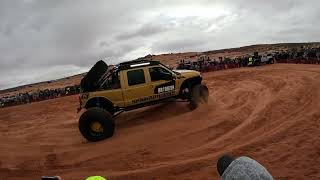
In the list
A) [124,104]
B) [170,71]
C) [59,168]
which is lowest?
[59,168]

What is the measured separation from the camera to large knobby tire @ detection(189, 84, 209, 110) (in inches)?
582

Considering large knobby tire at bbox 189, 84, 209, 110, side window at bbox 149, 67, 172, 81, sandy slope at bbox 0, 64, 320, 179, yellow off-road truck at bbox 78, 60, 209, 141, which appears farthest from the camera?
large knobby tire at bbox 189, 84, 209, 110

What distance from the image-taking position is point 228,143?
11.0 metres

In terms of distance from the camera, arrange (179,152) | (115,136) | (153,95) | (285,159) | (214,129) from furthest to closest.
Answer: (153,95) < (115,136) < (214,129) < (179,152) < (285,159)

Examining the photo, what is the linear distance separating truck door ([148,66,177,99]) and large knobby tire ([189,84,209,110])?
2.46ft

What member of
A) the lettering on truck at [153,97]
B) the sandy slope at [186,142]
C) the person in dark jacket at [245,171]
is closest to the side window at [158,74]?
the lettering on truck at [153,97]

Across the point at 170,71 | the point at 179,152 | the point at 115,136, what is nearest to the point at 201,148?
the point at 179,152

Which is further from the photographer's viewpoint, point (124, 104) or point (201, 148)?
point (124, 104)

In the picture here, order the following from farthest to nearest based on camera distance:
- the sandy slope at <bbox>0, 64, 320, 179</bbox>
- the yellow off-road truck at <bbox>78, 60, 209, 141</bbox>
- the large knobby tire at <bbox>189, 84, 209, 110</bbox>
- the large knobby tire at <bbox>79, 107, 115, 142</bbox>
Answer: the large knobby tire at <bbox>189, 84, 209, 110</bbox> < the yellow off-road truck at <bbox>78, 60, 209, 141</bbox> < the large knobby tire at <bbox>79, 107, 115, 142</bbox> < the sandy slope at <bbox>0, 64, 320, 179</bbox>

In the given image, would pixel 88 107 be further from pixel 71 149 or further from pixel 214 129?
pixel 214 129

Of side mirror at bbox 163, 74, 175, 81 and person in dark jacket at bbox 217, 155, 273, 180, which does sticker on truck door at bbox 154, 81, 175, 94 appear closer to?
side mirror at bbox 163, 74, 175, 81

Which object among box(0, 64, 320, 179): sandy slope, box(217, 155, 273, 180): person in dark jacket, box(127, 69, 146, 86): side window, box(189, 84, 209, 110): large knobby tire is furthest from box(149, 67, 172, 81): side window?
box(217, 155, 273, 180): person in dark jacket

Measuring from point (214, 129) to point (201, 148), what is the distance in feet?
5.47

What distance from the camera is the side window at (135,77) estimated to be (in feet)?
46.2
